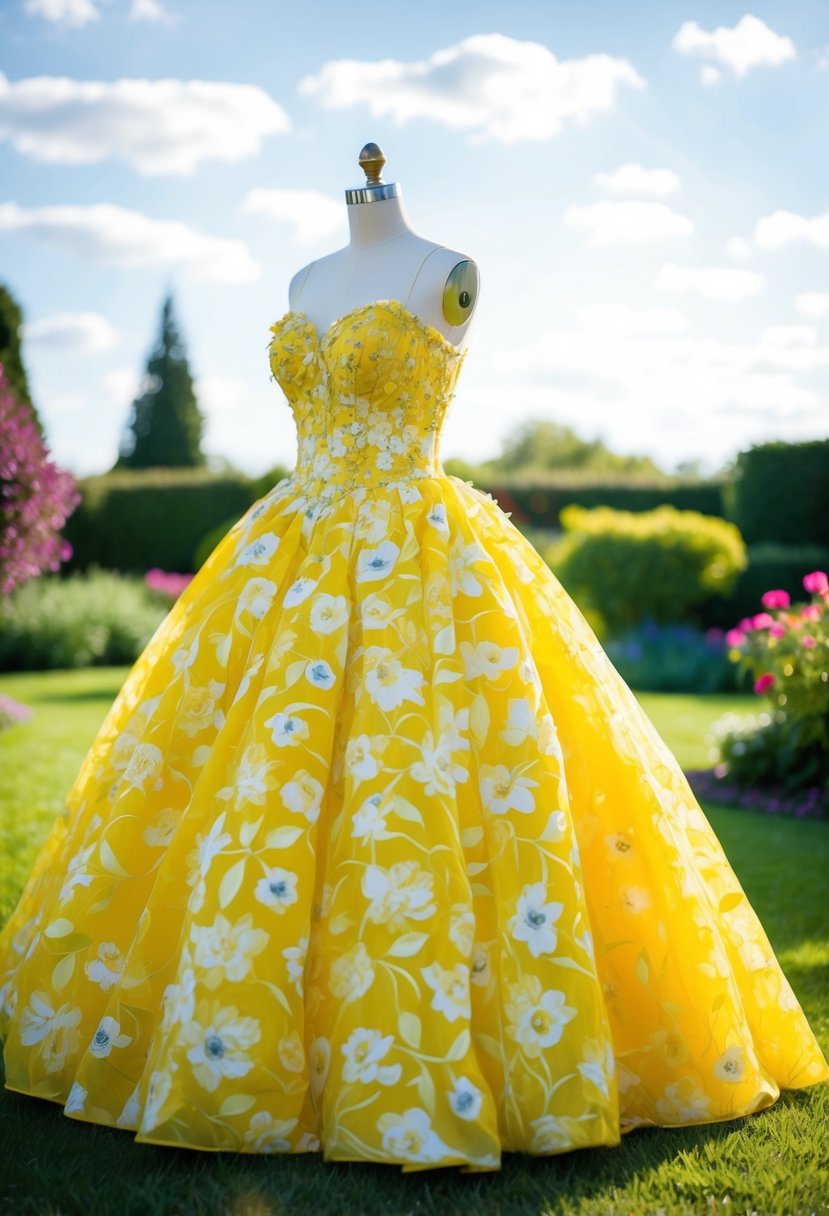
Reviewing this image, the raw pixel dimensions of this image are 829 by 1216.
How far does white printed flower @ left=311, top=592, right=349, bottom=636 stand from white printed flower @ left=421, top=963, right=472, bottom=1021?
77 centimetres

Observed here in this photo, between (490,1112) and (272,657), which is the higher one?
(272,657)

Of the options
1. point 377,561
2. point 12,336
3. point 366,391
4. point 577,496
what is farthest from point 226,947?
point 577,496

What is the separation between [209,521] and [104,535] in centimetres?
155

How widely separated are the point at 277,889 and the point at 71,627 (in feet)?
35.6

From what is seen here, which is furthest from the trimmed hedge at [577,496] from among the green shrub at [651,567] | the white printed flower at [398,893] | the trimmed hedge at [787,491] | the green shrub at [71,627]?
the white printed flower at [398,893]

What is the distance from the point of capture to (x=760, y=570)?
12.9m

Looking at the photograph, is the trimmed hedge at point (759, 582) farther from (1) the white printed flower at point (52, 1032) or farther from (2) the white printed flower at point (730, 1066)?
(1) the white printed flower at point (52, 1032)

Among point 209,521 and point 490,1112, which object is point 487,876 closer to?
point 490,1112

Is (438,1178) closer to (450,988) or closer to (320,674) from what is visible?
(450,988)

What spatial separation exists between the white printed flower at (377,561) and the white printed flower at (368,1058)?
3.28 feet

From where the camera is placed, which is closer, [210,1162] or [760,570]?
[210,1162]

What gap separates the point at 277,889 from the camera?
2.18 m

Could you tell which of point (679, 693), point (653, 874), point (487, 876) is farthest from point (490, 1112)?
point (679, 693)

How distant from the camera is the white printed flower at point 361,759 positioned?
228 centimetres
